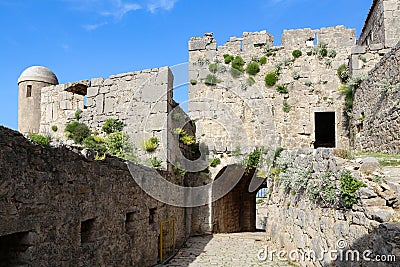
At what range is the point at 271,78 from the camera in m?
15.9

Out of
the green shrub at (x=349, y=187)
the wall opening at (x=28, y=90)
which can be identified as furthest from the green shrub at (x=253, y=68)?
the green shrub at (x=349, y=187)

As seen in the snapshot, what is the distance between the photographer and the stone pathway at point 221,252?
8.82m

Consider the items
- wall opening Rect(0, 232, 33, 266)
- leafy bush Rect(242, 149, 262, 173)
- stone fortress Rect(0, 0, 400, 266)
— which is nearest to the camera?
wall opening Rect(0, 232, 33, 266)

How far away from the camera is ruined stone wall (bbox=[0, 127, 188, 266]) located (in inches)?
156

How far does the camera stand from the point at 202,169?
13.1 meters

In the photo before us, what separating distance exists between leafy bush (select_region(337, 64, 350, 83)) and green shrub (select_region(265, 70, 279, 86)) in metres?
2.51

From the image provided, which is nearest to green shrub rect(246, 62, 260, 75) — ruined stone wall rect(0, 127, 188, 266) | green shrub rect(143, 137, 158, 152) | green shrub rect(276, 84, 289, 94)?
green shrub rect(276, 84, 289, 94)

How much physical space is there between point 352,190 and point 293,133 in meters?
10.3

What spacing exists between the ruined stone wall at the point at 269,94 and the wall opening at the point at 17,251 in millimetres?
11121

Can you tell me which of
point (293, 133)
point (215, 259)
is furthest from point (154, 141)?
point (293, 133)

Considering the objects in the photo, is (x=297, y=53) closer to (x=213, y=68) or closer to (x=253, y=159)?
(x=213, y=68)

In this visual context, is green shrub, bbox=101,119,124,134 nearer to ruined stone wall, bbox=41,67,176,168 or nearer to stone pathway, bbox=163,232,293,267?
ruined stone wall, bbox=41,67,176,168

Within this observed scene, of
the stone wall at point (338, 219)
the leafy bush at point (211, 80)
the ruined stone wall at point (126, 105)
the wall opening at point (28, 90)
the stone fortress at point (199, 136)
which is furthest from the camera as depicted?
Answer: the leafy bush at point (211, 80)
